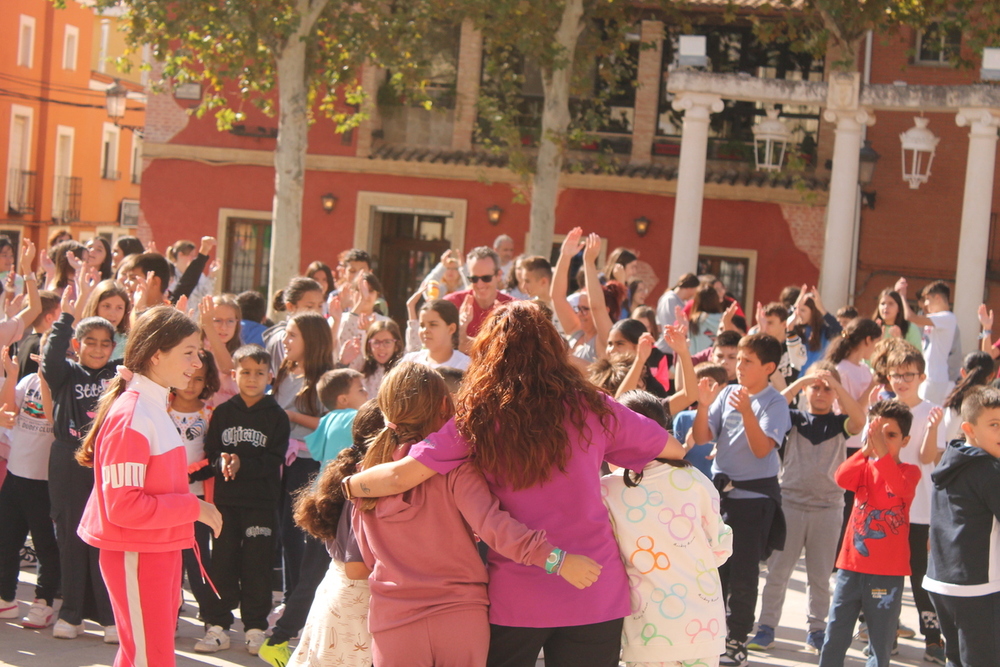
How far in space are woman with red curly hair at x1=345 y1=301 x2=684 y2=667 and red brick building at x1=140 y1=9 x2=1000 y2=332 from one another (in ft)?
44.4

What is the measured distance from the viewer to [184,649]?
18.1 feet

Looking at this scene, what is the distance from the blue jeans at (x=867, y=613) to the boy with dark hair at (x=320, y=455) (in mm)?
2277

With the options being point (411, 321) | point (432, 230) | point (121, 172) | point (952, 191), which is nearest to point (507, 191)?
point (432, 230)

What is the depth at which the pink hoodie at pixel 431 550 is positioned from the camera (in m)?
3.48

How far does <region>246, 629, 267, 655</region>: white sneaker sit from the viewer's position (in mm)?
5469

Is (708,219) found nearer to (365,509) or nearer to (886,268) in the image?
(886,268)

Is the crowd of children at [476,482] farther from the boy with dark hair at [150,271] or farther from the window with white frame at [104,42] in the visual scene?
the window with white frame at [104,42]

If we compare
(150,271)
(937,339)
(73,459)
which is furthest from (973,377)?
(150,271)

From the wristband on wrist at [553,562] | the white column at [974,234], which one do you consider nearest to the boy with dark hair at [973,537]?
the wristband on wrist at [553,562]

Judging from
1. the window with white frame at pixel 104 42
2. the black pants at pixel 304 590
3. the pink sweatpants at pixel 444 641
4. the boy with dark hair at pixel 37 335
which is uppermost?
the window with white frame at pixel 104 42

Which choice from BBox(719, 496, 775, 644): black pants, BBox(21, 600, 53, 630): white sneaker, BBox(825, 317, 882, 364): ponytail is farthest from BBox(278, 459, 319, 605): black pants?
BBox(825, 317, 882, 364): ponytail

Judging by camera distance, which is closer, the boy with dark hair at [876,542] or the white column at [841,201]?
Answer: the boy with dark hair at [876,542]

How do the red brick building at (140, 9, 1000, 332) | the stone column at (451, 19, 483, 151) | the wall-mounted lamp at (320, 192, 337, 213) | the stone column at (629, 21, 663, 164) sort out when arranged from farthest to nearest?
the wall-mounted lamp at (320, 192, 337, 213)
the stone column at (451, 19, 483, 151)
the stone column at (629, 21, 663, 164)
the red brick building at (140, 9, 1000, 332)

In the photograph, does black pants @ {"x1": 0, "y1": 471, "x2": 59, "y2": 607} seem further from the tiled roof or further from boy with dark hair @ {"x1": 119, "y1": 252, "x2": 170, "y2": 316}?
the tiled roof
